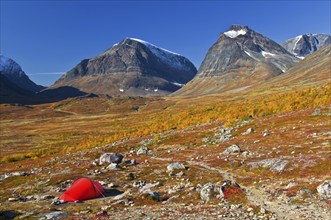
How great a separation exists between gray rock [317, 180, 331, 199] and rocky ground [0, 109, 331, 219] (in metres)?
0.05

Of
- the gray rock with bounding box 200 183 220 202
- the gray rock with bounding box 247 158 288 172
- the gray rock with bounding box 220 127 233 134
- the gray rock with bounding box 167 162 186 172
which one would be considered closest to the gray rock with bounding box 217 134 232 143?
the gray rock with bounding box 220 127 233 134

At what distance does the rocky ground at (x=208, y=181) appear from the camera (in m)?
19.0

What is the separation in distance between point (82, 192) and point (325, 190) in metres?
16.8

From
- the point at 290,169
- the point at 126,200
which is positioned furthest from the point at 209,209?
the point at 290,169

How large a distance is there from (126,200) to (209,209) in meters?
6.43

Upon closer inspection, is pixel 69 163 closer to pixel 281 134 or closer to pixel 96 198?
pixel 96 198

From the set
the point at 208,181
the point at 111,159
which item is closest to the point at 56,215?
the point at 208,181

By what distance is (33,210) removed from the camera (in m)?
21.9

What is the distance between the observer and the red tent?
23.9 m

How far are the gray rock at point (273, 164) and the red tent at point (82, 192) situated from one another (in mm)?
13323

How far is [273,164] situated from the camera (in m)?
26.1

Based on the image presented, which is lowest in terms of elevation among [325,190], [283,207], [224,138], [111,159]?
[283,207]

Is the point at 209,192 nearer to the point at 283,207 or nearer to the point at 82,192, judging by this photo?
the point at 283,207

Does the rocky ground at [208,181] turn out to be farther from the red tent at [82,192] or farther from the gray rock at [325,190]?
the red tent at [82,192]
